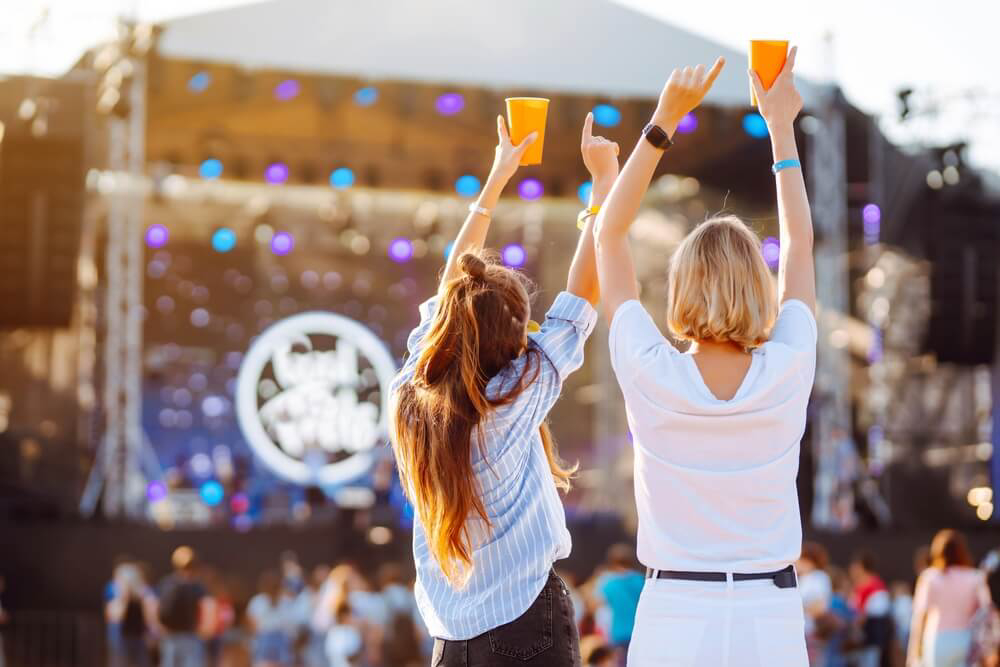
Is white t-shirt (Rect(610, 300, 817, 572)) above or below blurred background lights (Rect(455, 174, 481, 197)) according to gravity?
below

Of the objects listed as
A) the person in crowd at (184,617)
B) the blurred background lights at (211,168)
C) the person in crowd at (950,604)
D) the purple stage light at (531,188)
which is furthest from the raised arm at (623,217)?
the purple stage light at (531,188)

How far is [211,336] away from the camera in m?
20.1

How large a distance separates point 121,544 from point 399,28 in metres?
5.67

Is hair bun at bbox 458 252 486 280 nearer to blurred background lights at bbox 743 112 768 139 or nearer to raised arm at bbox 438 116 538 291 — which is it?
raised arm at bbox 438 116 538 291

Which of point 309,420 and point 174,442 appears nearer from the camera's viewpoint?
point 309,420

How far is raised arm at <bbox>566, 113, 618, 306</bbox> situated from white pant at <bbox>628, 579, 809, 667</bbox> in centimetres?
53

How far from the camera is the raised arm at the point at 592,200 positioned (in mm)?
2010

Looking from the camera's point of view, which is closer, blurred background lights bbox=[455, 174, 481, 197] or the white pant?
the white pant

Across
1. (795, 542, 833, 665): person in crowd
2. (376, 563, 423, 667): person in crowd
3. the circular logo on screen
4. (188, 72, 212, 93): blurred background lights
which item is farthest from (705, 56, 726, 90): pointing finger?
the circular logo on screen

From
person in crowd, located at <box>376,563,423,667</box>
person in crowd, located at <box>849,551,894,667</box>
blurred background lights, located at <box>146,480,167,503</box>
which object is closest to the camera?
person in crowd, located at <box>376,563,423,667</box>

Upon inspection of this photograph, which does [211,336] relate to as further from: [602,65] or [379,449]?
[602,65]

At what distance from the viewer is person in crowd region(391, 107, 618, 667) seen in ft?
6.23

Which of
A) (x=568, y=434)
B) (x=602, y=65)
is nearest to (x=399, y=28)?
(x=602, y=65)

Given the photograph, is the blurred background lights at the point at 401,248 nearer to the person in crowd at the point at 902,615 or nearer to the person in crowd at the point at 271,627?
the person in crowd at the point at 271,627
